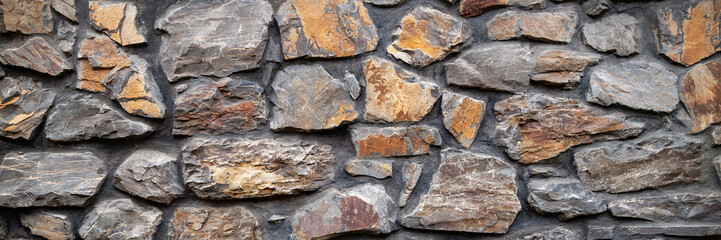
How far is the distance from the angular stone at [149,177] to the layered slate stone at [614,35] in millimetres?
1224

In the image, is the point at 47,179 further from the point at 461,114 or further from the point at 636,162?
the point at 636,162

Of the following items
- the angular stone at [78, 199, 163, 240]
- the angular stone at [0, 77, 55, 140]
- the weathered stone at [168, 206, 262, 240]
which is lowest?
the weathered stone at [168, 206, 262, 240]

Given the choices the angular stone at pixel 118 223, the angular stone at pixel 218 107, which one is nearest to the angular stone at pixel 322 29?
the angular stone at pixel 218 107

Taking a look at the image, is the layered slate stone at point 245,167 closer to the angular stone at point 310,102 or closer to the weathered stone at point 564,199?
the angular stone at point 310,102

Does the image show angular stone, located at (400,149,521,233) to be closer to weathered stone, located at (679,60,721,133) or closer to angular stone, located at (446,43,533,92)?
angular stone, located at (446,43,533,92)

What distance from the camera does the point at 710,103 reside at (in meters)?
1.32

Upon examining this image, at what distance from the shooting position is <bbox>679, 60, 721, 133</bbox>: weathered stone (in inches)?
51.8

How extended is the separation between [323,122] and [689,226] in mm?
1070

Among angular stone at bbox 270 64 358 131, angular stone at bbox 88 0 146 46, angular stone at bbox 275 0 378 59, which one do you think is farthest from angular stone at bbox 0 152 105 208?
angular stone at bbox 275 0 378 59

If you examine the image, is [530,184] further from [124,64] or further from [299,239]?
[124,64]

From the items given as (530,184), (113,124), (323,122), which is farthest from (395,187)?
(113,124)

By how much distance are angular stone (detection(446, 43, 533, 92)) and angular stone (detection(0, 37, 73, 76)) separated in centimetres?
107

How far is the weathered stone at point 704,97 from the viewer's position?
4.32 ft

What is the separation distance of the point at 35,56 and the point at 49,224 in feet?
1.50
